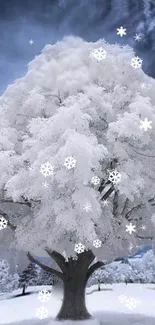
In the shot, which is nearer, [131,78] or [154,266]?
[131,78]

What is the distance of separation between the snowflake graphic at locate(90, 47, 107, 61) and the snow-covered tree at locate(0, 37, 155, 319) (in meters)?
0.05

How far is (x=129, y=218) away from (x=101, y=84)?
426 centimetres

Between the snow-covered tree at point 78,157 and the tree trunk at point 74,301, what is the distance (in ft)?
0.09

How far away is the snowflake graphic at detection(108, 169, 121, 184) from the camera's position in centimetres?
1091

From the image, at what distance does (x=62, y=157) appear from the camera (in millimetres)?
9391

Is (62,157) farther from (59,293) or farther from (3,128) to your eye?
(59,293)

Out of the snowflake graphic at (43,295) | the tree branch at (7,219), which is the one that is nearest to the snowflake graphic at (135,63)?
the tree branch at (7,219)

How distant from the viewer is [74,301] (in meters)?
13.5

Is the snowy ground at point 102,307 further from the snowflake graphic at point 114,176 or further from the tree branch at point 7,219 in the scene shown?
the snowflake graphic at point 114,176

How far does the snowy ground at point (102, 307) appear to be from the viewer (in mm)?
14094

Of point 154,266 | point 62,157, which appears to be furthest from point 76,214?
point 154,266

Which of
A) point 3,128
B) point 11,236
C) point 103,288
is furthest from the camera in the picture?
point 103,288

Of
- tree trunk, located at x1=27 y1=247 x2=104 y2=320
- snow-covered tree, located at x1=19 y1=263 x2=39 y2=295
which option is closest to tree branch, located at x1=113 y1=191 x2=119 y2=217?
tree trunk, located at x1=27 y1=247 x2=104 y2=320

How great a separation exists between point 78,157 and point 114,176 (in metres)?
2.31
